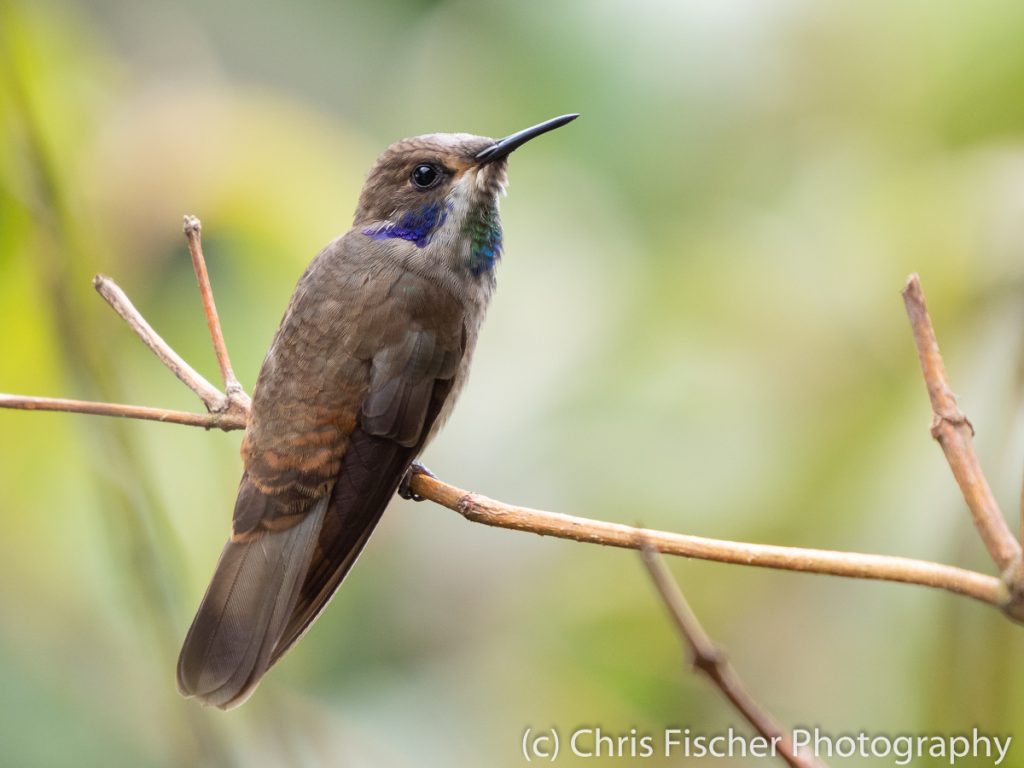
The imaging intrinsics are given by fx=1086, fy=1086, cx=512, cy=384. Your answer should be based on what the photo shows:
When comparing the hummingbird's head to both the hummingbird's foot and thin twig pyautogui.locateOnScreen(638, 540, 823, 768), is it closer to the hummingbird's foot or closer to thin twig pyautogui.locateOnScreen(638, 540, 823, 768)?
the hummingbird's foot

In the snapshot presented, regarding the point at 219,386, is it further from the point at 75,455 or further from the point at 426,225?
the point at 426,225

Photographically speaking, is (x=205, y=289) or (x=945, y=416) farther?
(x=205, y=289)

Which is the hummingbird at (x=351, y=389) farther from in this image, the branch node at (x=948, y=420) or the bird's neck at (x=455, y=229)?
the branch node at (x=948, y=420)

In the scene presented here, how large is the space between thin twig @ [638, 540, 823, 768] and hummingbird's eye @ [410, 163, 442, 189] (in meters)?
1.72

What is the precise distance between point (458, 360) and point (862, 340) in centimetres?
82

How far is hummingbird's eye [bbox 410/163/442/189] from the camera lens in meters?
2.40

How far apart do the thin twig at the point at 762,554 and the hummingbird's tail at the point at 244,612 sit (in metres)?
0.53

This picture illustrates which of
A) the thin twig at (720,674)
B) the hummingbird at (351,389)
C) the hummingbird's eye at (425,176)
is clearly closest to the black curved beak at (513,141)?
the hummingbird at (351,389)

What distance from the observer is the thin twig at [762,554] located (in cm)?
93

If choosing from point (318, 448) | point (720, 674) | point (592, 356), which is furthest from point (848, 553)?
point (318, 448)

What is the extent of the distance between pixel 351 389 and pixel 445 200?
1.68ft

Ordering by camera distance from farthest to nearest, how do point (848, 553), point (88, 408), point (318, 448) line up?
1. point (318, 448)
2. point (88, 408)
3. point (848, 553)

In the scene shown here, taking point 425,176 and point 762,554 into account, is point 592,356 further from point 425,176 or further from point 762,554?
point 762,554

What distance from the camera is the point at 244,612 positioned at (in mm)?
1926
